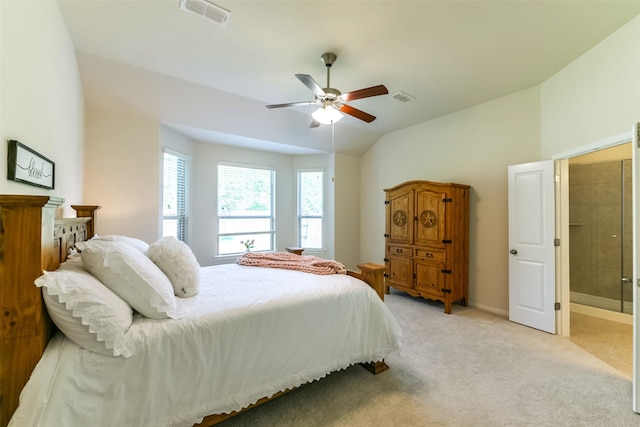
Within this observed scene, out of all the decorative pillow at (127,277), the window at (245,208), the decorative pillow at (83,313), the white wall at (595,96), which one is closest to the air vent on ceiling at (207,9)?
the decorative pillow at (127,277)

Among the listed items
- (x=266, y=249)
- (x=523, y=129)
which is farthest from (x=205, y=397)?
(x=523, y=129)

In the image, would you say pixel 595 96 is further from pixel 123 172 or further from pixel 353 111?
pixel 123 172

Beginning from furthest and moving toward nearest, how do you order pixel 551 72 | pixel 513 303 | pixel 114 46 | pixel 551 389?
pixel 513 303 < pixel 551 72 < pixel 114 46 < pixel 551 389

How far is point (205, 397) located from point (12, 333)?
2.86ft

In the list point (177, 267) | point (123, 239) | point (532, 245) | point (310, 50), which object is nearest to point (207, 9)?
point (310, 50)

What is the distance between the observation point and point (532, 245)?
3.14 m

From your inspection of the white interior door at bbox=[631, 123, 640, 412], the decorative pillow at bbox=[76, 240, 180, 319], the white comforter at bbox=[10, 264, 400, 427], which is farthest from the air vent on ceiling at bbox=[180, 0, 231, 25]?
the white interior door at bbox=[631, 123, 640, 412]

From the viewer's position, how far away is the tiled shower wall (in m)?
3.56

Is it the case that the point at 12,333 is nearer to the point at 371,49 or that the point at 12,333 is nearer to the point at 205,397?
the point at 205,397

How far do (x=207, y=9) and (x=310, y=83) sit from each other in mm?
926

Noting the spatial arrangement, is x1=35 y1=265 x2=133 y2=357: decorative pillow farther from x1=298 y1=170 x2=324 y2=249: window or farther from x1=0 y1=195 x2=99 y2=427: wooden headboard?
x1=298 y1=170 x2=324 y2=249: window

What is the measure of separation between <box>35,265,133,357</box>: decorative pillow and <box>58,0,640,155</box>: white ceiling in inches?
80.8

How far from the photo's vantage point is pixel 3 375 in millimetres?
1006

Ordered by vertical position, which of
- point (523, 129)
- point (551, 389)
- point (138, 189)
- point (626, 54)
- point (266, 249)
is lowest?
point (551, 389)
